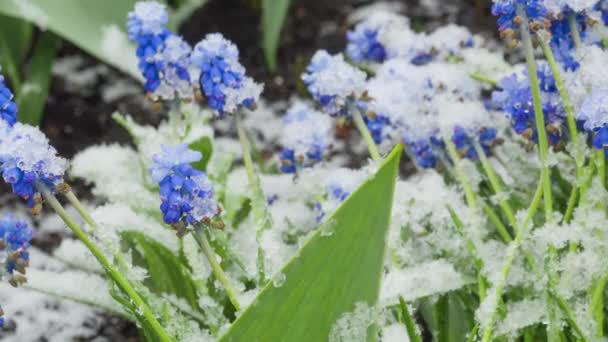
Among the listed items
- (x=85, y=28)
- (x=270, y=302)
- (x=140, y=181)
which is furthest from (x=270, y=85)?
(x=270, y=302)

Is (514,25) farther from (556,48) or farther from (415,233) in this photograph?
(415,233)

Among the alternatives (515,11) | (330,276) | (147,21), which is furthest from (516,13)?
(147,21)

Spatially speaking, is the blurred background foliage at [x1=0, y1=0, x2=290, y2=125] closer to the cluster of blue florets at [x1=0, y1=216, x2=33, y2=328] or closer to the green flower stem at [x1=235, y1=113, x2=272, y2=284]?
the green flower stem at [x1=235, y1=113, x2=272, y2=284]

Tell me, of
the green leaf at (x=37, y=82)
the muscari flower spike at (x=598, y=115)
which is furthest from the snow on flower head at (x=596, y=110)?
the green leaf at (x=37, y=82)

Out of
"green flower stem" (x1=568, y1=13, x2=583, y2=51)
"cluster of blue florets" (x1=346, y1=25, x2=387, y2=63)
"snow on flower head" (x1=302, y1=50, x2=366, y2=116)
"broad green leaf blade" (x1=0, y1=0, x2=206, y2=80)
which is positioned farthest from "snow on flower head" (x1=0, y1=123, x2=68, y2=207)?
"broad green leaf blade" (x1=0, y1=0, x2=206, y2=80)

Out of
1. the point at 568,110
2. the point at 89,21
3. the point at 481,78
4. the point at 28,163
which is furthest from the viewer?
the point at 89,21

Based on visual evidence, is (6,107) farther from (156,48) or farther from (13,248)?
(156,48)

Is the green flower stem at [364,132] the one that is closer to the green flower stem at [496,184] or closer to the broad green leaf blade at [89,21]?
the green flower stem at [496,184]
